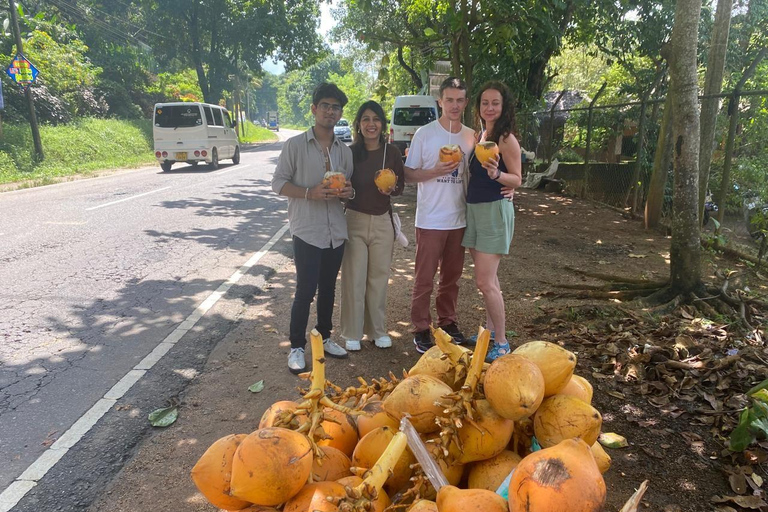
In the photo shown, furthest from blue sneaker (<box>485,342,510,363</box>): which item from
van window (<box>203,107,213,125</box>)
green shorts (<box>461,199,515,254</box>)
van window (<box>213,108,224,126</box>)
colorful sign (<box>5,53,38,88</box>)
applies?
colorful sign (<box>5,53,38,88</box>)

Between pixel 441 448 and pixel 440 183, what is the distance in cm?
255

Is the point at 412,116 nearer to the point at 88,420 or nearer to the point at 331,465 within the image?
the point at 88,420

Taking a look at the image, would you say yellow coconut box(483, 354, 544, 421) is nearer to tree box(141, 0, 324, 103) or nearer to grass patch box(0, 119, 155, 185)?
grass patch box(0, 119, 155, 185)

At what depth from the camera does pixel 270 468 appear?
123 cm

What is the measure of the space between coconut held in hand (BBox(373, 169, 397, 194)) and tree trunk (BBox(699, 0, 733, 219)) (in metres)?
4.92

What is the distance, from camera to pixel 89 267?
6039 mm

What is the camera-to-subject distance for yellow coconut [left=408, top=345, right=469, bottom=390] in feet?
5.37

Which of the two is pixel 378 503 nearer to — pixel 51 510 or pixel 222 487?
pixel 222 487

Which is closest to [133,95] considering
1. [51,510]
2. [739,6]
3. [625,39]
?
[625,39]

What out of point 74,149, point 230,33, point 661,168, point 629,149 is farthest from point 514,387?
point 230,33

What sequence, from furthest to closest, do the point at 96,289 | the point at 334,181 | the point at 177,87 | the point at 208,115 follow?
1. the point at 177,87
2. the point at 208,115
3. the point at 96,289
4. the point at 334,181

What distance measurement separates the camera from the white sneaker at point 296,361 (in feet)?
11.9

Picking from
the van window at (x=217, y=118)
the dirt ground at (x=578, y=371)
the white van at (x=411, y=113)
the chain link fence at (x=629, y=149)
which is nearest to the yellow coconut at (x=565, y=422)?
the dirt ground at (x=578, y=371)

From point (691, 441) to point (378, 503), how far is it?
2.28 m
